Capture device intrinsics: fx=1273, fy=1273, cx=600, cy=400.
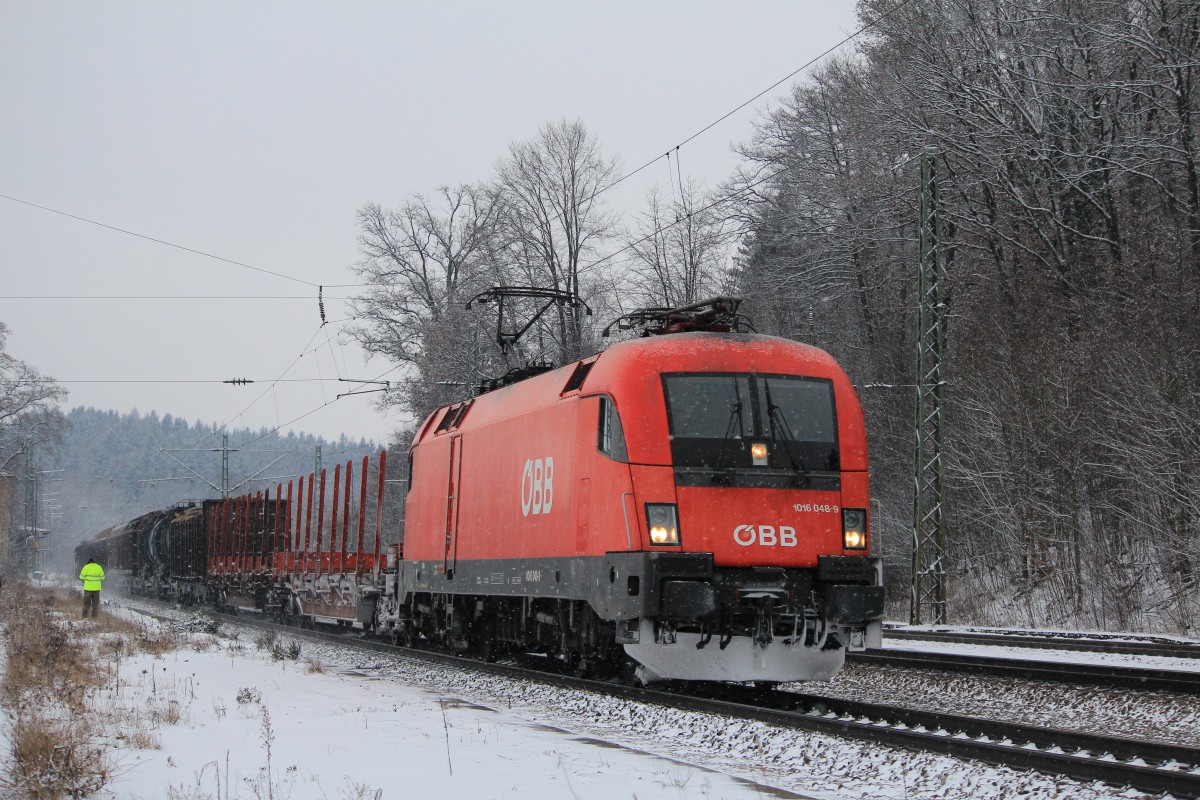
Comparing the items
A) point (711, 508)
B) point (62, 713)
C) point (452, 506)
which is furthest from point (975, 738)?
point (452, 506)

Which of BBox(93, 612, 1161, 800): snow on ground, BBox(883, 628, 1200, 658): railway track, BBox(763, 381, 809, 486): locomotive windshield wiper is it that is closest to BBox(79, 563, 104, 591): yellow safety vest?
BBox(93, 612, 1161, 800): snow on ground

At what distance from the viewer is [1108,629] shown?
62.8 feet

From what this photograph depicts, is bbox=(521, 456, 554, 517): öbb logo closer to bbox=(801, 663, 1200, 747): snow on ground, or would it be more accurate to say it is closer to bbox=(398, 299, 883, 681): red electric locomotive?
bbox=(398, 299, 883, 681): red electric locomotive

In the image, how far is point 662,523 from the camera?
11078 millimetres

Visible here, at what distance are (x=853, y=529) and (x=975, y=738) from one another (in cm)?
305

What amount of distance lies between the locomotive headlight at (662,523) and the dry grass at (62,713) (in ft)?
14.0

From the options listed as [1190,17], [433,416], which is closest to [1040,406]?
[1190,17]

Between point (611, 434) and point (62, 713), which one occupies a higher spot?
point (611, 434)

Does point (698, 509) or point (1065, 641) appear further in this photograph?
point (1065, 641)

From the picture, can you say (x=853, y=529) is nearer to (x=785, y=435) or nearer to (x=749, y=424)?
(x=785, y=435)

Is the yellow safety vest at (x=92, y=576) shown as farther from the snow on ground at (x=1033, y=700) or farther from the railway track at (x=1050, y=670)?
the snow on ground at (x=1033, y=700)

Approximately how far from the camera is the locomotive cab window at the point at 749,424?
448 inches

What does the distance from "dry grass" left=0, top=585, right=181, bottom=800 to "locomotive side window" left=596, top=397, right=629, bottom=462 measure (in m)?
4.32

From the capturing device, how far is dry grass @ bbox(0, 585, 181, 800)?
732cm
